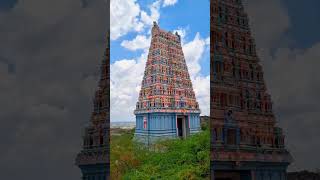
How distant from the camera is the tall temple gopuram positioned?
1875cm

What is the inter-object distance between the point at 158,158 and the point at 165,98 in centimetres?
164

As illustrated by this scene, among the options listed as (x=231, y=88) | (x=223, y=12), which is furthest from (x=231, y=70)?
(x=223, y=12)

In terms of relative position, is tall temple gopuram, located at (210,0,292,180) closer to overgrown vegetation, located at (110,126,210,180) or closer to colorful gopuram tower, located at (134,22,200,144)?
overgrown vegetation, located at (110,126,210,180)

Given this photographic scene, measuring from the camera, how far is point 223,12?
19.5m

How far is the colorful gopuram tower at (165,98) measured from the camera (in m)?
17.6

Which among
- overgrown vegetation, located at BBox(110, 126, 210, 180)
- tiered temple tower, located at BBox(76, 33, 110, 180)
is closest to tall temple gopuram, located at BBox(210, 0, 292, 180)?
overgrown vegetation, located at BBox(110, 126, 210, 180)

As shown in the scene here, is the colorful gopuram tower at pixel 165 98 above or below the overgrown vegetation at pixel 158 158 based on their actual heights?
above

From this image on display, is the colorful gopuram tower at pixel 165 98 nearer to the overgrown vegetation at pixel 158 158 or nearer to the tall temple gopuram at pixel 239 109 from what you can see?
the overgrown vegetation at pixel 158 158

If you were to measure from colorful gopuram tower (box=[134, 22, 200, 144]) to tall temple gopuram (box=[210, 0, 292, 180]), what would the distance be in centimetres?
104

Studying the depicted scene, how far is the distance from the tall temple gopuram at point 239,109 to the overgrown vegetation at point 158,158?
24.6 inches

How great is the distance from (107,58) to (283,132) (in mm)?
5916

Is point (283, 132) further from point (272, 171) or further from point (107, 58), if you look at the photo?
point (107, 58)

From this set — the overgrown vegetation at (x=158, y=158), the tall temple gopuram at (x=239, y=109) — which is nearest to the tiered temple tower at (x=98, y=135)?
the overgrown vegetation at (x=158, y=158)

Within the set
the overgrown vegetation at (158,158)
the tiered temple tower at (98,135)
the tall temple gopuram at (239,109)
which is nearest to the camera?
the overgrown vegetation at (158,158)
